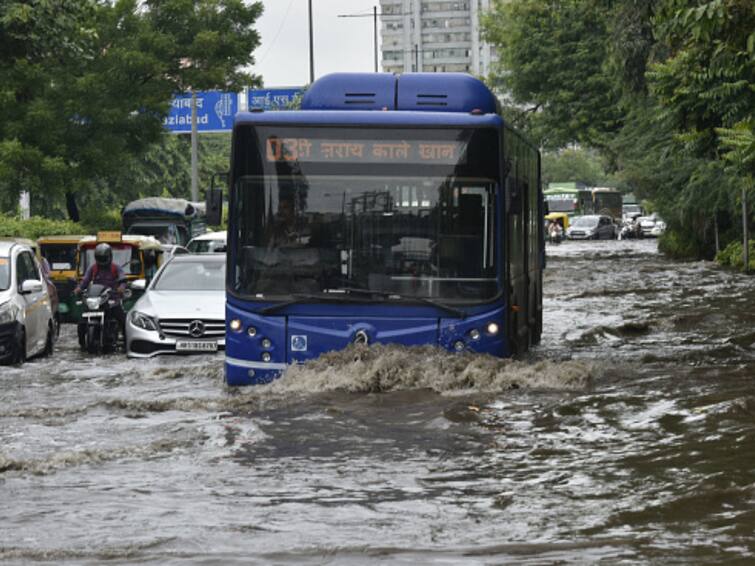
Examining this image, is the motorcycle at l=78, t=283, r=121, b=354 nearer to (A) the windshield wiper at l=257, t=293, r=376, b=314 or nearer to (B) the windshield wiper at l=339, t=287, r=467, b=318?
(A) the windshield wiper at l=257, t=293, r=376, b=314

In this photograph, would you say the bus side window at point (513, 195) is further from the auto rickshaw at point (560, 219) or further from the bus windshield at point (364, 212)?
the auto rickshaw at point (560, 219)

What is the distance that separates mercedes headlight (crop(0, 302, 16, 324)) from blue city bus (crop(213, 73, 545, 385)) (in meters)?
5.47

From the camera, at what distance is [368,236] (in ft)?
49.5

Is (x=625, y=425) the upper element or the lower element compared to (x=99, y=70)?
lower

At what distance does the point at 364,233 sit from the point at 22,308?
6879 mm

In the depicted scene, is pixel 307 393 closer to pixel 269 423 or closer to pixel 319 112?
pixel 269 423

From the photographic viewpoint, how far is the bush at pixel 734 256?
44344 mm

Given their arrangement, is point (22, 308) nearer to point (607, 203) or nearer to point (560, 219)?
point (560, 219)

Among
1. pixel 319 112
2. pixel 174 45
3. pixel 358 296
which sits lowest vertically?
pixel 358 296

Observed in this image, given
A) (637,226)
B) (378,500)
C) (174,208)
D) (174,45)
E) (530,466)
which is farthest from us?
(637,226)

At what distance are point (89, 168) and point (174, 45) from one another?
4656 millimetres

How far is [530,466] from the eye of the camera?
1135cm

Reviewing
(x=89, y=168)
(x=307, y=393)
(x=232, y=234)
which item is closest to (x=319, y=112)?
(x=232, y=234)

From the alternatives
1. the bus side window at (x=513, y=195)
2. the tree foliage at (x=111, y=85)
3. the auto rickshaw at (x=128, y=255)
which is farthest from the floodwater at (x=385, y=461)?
the tree foliage at (x=111, y=85)
